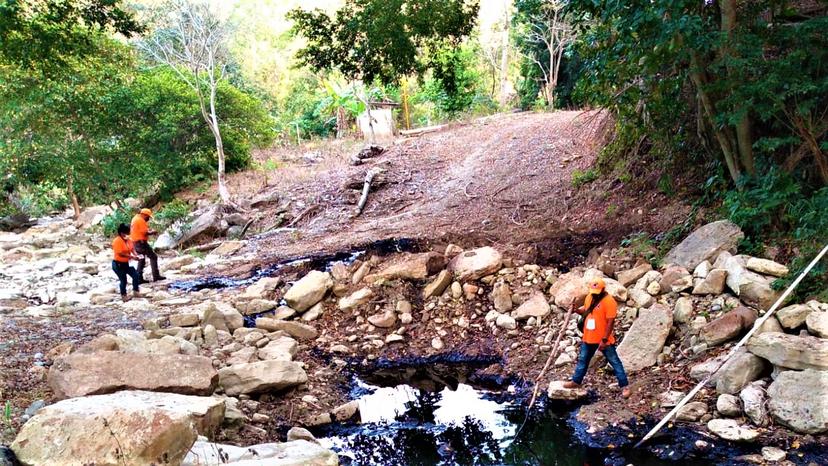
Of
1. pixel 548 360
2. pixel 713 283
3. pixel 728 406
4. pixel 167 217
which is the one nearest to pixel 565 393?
pixel 548 360

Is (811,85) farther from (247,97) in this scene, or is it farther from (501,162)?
(247,97)

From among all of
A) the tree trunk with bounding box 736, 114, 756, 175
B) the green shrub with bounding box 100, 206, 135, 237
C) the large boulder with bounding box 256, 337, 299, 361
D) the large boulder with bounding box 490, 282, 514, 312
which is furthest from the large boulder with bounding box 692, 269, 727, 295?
the green shrub with bounding box 100, 206, 135, 237

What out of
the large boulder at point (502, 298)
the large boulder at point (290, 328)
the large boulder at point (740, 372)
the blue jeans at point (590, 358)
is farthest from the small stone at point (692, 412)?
the large boulder at point (290, 328)

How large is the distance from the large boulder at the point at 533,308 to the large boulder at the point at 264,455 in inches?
153

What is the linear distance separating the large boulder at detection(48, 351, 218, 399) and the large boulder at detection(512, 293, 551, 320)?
12.6 ft

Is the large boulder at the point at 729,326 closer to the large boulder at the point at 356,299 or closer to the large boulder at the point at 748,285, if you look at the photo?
the large boulder at the point at 748,285

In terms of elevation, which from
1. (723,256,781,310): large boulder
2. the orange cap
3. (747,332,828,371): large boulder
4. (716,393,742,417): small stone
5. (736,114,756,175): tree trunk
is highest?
(736,114,756,175): tree trunk

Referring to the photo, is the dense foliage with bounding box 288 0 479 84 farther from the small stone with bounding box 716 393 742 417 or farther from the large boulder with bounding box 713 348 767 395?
the small stone with bounding box 716 393 742 417

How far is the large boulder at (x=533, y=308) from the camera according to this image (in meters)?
7.29

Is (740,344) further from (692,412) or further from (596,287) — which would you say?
(596,287)

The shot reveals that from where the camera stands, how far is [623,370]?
224 inches

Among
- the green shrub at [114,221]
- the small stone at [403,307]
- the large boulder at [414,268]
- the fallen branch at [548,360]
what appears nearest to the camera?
the fallen branch at [548,360]

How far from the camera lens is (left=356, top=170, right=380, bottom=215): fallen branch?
14344mm

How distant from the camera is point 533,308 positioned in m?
7.36
